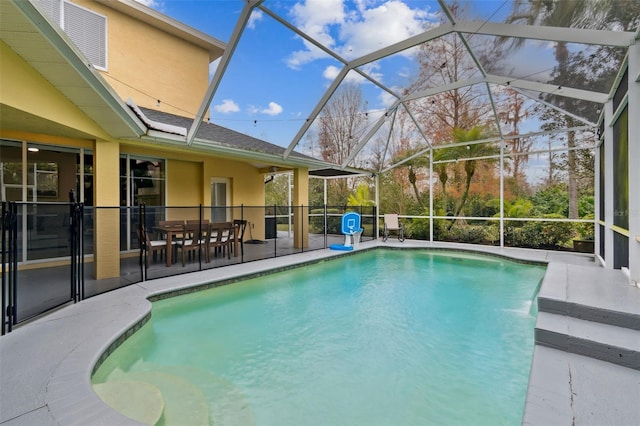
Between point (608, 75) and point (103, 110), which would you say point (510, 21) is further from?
point (103, 110)

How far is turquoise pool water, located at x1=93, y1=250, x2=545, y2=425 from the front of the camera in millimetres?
2697

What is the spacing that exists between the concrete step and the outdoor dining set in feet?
20.6

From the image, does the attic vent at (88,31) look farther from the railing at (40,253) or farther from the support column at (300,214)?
the support column at (300,214)

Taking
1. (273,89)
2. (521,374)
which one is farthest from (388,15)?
(521,374)

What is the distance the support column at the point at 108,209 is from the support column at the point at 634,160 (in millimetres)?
8291

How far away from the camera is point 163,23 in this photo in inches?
378

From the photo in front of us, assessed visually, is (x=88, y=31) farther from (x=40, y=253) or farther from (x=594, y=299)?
(x=594, y=299)

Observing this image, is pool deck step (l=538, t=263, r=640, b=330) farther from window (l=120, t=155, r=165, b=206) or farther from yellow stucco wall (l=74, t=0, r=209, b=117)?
yellow stucco wall (l=74, t=0, r=209, b=117)

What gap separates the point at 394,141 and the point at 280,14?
10242mm

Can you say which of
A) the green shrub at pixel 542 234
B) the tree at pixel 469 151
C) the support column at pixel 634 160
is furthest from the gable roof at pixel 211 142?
the support column at pixel 634 160

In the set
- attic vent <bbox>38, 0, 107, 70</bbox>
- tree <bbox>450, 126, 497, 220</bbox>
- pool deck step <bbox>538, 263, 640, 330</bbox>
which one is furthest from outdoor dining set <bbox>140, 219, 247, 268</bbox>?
tree <bbox>450, 126, 497, 220</bbox>

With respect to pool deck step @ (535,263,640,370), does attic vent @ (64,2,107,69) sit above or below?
above

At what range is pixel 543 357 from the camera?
3002mm

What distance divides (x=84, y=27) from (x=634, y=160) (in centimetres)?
1203
